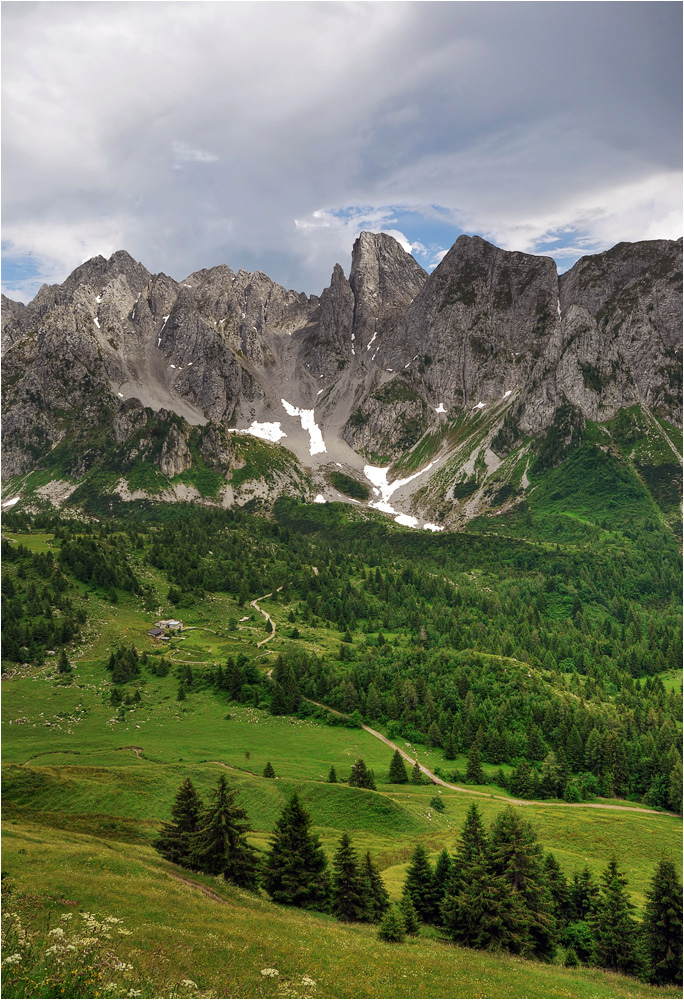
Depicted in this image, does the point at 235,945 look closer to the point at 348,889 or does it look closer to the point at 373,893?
the point at 348,889

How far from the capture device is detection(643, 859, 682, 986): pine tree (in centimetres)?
4544

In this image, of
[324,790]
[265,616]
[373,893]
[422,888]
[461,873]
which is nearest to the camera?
[461,873]

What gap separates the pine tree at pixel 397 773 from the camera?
92938 mm

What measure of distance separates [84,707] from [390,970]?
3546 inches

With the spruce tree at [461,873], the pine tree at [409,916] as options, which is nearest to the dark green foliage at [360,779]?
the spruce tree at [461,873]

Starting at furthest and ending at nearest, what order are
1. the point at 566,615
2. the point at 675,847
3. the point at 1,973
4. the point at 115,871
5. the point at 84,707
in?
the point at 566,615
the point at 84,707
the point at 675,847
the point at 115,871
the point at 1,973

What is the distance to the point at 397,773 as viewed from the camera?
93688 millimetres

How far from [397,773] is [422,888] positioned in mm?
44916

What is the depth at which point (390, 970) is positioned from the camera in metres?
32.2

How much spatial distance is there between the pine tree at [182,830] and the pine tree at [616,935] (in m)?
35.1

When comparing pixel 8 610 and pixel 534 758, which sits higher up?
pixel 8 610

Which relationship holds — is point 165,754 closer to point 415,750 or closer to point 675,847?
point 415,750

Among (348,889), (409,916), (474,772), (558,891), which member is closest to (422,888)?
(409,916)

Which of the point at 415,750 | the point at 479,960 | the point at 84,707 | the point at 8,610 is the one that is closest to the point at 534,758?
the point at 415,750
